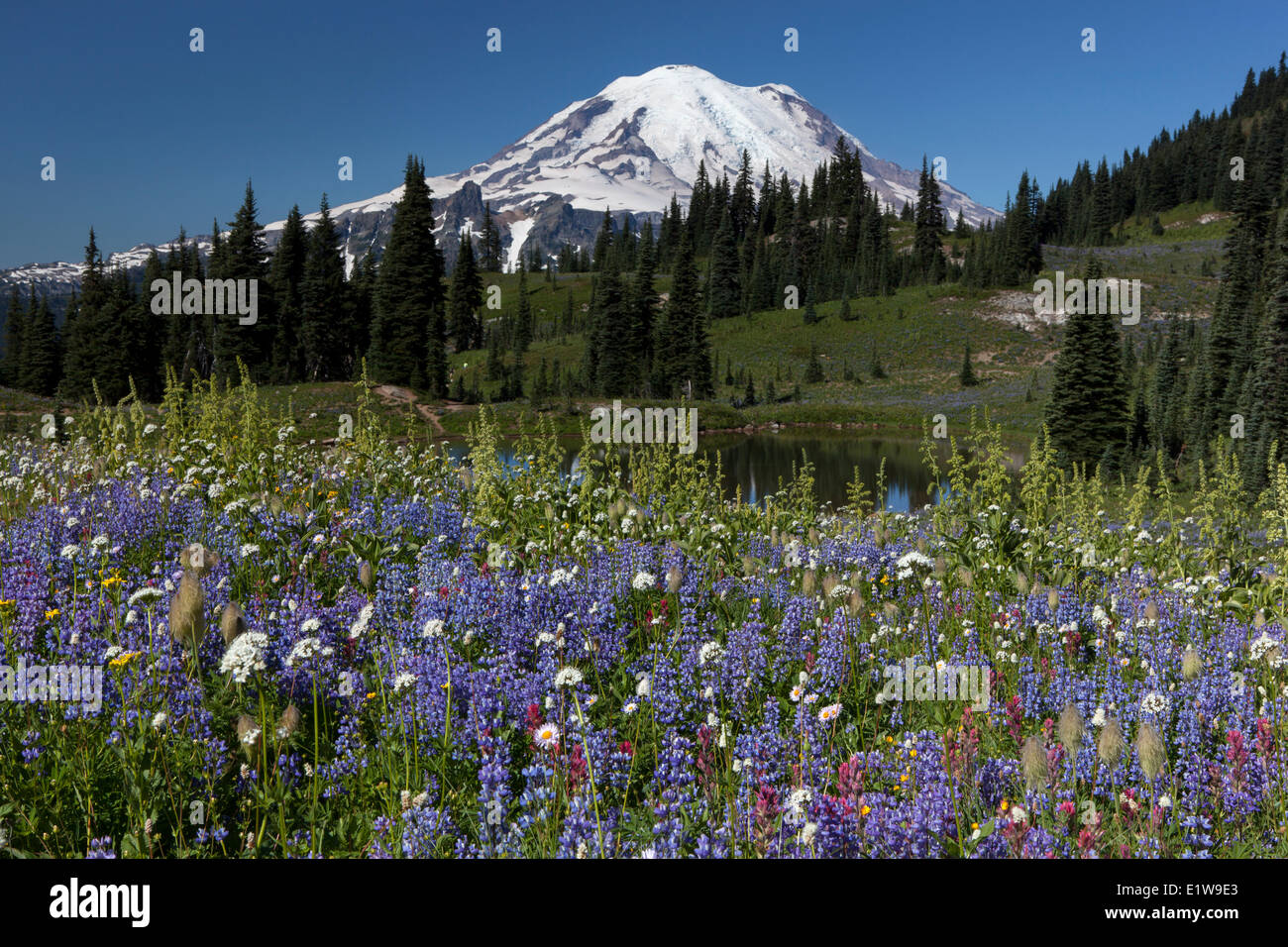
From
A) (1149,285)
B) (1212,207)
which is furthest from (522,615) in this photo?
(1212,207)

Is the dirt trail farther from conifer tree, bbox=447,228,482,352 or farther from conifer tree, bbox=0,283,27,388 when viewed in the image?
conifer tree, bbox=0,283,27,388

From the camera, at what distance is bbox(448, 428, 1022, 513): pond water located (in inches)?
1168

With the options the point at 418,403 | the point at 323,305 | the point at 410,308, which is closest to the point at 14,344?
the point at 323,305

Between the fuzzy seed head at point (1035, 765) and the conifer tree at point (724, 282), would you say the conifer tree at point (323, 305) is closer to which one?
the conifer tree at point (724, 282)

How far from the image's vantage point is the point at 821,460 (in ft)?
145

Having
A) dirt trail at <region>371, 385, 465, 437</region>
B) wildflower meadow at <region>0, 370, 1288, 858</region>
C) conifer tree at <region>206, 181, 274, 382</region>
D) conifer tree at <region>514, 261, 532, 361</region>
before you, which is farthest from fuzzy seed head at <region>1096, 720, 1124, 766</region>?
conifer tree at <region>514, 261, 532, 361</region>

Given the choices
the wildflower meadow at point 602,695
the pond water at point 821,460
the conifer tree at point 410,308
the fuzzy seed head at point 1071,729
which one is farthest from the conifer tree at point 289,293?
the fuzzy seed head at point 1071,729

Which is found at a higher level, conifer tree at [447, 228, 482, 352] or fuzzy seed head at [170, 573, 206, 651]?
conifer tree at [447, 228, 482, 352]

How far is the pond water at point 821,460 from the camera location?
29.7 metres

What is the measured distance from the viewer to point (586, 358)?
9019cm

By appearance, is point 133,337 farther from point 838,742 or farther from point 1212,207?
point 1212,207

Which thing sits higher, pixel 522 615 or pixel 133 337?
pixel 133 337

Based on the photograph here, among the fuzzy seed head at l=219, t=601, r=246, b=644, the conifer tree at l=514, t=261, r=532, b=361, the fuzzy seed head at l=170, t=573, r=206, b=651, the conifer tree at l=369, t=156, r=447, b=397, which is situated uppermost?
the conifer tree at l=514, t=261, r=532, b=361
